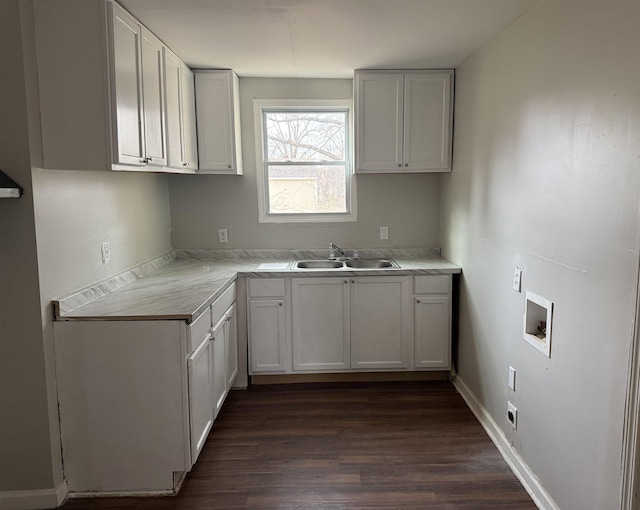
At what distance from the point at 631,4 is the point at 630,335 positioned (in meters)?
1.09

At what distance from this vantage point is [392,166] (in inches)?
142

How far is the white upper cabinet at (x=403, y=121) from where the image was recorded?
3506 millimetres

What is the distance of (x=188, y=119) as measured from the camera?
3.33 metres

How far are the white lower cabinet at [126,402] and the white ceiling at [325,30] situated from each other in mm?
1561

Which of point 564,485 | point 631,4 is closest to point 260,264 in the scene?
point 564,485

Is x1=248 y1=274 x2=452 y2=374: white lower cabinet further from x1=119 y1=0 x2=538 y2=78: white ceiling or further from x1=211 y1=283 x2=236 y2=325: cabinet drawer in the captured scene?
x1=119 y1=0 x2=538 y2=78: white ceiling

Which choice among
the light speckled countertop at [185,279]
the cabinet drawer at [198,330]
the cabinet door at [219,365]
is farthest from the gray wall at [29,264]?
the cabinet door at [219,365]

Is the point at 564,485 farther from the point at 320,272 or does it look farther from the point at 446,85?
the point at 446,85

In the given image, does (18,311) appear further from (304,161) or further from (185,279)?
(304,161)

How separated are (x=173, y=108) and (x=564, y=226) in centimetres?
235

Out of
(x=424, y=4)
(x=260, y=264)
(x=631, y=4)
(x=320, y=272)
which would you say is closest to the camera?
(x=631, y=4)

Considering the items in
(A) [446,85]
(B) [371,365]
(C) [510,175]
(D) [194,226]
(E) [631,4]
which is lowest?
(B) [371,365]

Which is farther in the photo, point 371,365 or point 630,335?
point 371,365

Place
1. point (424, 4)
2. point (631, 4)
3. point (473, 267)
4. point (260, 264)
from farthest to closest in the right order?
point (260, 264), point (473, 267), point (424, 4), point (631, 4)
